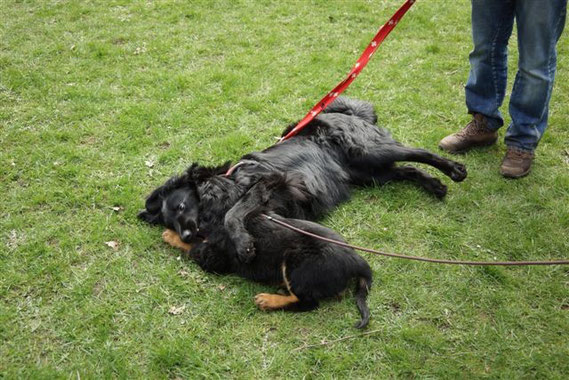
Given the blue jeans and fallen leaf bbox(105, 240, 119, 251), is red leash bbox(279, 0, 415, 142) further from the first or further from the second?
fallen leaf bbox(105, 240, 119, 251)

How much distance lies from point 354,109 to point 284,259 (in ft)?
6.66

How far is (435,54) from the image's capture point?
6.50 meters

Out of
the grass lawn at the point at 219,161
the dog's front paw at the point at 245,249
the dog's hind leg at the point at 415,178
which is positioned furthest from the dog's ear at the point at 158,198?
the dog's hind leg at the point at 415,178

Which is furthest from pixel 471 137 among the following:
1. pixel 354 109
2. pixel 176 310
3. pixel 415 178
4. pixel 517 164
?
pixel 176 310

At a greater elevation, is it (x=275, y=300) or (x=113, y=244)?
(x=113, y=244)

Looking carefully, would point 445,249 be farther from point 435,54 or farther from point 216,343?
point 435,54

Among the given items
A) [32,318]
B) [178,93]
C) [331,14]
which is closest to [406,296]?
[32,318]

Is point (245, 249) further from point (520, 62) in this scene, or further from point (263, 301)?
point (520, 62)

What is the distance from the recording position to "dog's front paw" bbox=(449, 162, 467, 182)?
4.14 metres

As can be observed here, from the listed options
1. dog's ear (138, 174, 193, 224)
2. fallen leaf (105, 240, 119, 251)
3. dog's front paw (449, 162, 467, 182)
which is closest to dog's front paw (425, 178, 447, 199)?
Answer: dog's front paw (449, 162, 467, 182)

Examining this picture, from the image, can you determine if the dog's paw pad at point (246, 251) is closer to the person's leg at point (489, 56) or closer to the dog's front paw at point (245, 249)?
the dog's front paw at point (245, 249)

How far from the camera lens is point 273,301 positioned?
326cm

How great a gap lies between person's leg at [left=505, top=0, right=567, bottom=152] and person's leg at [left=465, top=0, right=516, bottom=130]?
0.25 meters

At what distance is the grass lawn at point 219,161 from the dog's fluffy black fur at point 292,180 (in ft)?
0.66
